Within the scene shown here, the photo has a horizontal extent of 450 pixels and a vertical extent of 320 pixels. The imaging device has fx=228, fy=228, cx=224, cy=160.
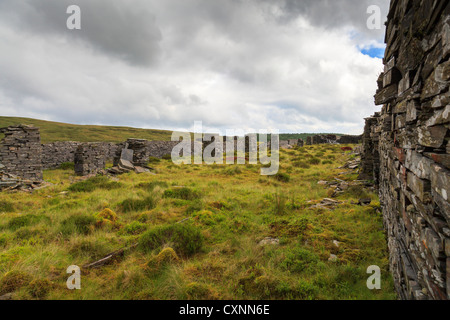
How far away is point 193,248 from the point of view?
550 centimetres

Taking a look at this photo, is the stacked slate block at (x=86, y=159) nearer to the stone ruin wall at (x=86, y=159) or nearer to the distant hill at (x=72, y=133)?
the stone ruin wall at (x=86, y=159)

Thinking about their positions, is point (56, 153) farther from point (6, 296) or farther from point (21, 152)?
point (6, 296)

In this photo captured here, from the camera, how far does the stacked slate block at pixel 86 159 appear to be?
17797 millimetres

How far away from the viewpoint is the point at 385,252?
528 centimetres

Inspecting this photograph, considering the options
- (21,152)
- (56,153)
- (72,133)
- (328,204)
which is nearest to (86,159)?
(21,152)

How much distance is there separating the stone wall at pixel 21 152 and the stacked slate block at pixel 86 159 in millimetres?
3339

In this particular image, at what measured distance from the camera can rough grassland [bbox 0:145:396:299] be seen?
4086mm

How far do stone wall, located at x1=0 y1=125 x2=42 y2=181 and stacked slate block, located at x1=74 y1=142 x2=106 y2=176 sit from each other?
3339mm

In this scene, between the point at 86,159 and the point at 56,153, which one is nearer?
the point at 86,159

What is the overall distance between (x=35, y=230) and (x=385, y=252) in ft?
29.8

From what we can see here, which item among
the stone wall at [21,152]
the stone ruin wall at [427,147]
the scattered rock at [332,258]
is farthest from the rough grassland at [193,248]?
the stone wall at [21,152]

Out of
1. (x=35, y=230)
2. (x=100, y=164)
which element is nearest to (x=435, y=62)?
(x=35, y=230)

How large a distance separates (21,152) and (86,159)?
4438 mm
